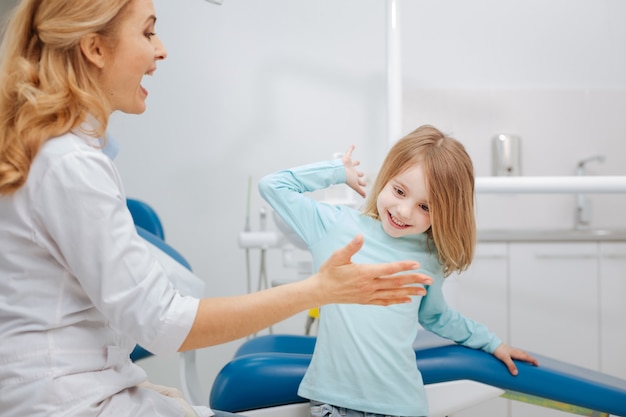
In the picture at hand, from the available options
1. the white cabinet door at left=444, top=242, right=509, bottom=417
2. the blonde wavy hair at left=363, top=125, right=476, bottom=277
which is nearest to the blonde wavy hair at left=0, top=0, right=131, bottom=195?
the blonde wavy hair at left=363, top=125, right=476, bottom=277

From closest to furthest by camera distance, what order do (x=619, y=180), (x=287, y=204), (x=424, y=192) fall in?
(x=424, y=192) < (x=287, y=204) < (x=619, y=180)

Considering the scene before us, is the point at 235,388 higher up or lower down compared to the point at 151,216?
lower down

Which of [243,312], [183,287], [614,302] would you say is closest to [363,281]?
[243,312]

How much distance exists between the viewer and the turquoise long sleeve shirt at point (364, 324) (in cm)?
142

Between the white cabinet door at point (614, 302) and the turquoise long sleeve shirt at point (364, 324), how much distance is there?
1.66 m

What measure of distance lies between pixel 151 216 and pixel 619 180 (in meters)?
1.62

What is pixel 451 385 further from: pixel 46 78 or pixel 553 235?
→ pixel 553 235

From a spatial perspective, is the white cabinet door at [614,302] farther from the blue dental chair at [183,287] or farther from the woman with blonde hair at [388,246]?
the blue dental chair at [183,287]

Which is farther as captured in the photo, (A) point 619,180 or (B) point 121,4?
(A) point 619,180

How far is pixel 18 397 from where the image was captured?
90 centimetres

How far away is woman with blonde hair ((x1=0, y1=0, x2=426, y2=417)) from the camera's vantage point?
90cm

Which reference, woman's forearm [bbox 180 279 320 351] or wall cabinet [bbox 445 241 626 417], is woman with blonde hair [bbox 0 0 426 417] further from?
wall cabinet [bbox 445 241 626 417]

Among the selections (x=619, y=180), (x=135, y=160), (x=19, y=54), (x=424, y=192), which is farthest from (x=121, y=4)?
(x=135, y=160)

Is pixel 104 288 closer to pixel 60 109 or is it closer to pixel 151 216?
pixel 60 109
